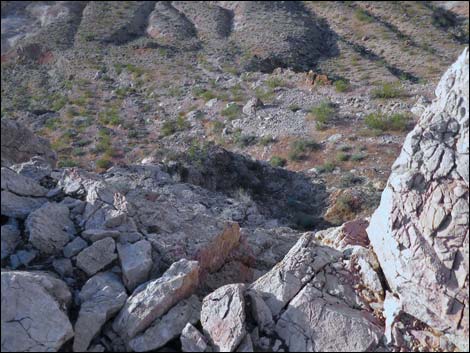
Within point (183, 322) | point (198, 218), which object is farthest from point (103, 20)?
point (183, 322)

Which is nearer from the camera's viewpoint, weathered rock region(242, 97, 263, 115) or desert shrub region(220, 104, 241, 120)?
weathered rock region(242, 97, 263, 115)

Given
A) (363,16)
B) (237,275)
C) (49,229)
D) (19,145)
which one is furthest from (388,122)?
(363,16)

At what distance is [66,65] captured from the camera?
3350 cm

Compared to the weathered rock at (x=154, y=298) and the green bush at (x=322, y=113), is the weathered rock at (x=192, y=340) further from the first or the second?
the green bush at (x=322, y=113)

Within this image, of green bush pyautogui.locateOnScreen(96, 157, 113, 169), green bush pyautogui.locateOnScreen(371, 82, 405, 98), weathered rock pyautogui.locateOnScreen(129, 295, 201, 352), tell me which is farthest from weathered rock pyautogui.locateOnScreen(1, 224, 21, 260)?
green bush pyautogui.locateOnScreen(371, 82, 405, 98)

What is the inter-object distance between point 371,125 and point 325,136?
160 centimetres

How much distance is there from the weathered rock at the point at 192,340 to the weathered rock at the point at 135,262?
44.2 inches

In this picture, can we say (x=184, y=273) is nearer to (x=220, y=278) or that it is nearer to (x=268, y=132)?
(x=220, y=278)

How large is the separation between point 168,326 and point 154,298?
1.23ft

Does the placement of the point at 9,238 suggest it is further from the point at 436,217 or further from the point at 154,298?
the point at 436,217

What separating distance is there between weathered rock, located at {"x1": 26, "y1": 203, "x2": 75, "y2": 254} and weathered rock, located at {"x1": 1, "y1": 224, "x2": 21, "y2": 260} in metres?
0.17

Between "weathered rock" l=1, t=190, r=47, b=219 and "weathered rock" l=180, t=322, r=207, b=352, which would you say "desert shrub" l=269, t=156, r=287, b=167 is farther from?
"weathered rock" l=180, t=322, r=207, b=352

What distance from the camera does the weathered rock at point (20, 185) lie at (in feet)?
25.6

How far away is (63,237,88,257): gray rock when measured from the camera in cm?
722
